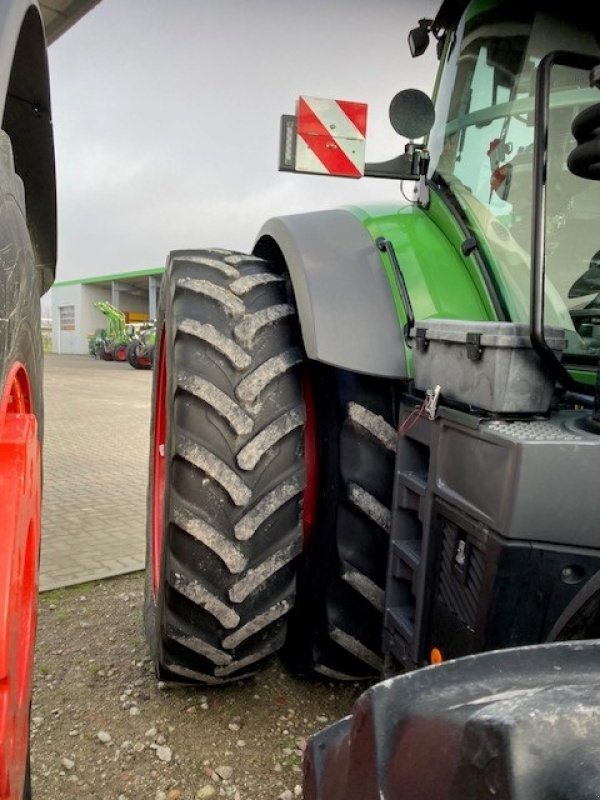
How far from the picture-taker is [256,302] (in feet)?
6.36

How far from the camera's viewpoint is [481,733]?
52 centimetres

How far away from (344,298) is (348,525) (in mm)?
623

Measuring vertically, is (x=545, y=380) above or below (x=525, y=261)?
below

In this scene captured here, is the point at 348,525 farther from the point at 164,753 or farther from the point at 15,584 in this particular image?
the point at 15,584

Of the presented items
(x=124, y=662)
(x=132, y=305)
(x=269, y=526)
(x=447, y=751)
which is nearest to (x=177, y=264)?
(x=269, y=526)

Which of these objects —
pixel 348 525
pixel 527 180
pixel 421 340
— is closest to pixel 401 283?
pixel 421 340

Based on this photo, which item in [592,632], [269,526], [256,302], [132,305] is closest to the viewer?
[592,632]

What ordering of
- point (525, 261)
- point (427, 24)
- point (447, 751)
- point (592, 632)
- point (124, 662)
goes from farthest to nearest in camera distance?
point (124, 662)
point (427, 24)
point (525, 261)
point (592, 632)
point (447, 751)

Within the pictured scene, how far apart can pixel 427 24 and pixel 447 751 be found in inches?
91.1

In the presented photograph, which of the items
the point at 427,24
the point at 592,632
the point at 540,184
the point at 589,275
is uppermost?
the point at 427,24

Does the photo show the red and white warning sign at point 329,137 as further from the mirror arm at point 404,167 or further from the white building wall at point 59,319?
the white building wall at point 59,319

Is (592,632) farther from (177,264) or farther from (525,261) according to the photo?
(177,264)

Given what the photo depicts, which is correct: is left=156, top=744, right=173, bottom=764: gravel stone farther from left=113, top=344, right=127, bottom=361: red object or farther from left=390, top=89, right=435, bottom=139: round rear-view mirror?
left=113, top=344, right=127, bottom=361: red object

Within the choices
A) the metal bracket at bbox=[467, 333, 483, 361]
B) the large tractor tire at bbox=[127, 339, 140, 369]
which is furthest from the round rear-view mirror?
the large tractor tire at bbox=[127, 339, 140, 369]
